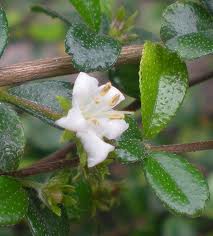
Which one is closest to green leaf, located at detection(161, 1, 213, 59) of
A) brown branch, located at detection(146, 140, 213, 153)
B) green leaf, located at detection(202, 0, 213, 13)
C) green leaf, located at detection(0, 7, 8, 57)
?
green leaf, located at detection(202, 0, 213, 13)

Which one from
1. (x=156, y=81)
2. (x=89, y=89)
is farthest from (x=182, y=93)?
(x=89, y=89)

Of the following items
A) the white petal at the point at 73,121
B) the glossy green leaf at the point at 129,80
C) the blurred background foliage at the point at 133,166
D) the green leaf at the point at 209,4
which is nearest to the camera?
the white petal at the point at 73,121

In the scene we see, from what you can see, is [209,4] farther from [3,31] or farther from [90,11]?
[3,31]

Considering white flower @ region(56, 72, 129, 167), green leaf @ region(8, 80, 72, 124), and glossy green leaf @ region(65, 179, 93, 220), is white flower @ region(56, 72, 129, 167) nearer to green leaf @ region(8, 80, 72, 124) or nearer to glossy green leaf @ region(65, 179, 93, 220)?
green leaf @ region(8, 80, 72, 124)

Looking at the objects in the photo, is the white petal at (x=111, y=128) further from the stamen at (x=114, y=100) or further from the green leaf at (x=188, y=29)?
the green leaf at (x=188, y=29)

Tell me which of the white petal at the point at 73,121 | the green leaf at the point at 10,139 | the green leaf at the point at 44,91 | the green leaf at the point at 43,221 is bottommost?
the green leaf at the point at 43,221

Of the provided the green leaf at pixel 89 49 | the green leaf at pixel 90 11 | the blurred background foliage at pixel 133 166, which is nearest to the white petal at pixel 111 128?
the green leaf at pixel 89 49

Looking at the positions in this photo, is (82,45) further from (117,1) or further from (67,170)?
(117,1)
